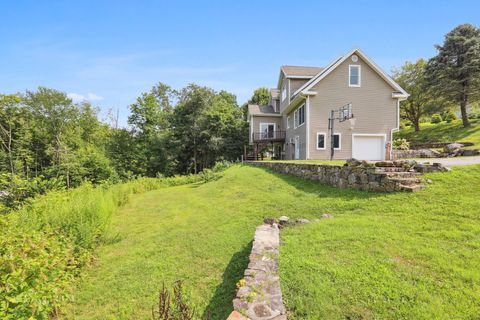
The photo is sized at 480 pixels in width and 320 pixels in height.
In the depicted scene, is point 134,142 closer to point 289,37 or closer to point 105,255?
point 289,37

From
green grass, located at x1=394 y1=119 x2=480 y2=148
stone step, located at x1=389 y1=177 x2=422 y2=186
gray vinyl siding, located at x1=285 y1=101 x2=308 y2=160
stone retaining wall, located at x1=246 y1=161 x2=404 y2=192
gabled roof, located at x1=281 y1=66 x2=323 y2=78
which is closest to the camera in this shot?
stone step, located at x1=389 y1=177 x2=422 y2=186

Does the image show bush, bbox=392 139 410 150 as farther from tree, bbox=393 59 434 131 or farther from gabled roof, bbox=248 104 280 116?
tree, bbox=393 59 434 131

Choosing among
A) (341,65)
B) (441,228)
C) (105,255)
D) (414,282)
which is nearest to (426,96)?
(341,65)

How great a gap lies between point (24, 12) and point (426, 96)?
33.1 metres

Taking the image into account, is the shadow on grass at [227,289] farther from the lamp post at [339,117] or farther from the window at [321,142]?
the window at [321,142]

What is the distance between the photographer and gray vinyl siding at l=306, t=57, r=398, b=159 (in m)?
15.2

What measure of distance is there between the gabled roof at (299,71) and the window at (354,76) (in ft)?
12.2

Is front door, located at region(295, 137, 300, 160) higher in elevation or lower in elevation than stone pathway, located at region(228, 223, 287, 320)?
higher

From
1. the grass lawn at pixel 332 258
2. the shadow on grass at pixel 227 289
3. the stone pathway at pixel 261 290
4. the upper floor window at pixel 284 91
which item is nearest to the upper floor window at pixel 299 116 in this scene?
the upper floor window at pixel 284 91

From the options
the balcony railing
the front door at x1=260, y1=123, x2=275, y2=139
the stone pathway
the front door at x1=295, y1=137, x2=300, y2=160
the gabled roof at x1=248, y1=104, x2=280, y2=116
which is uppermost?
the gabled roof at x1=248, y1=104, x2=280, y2=116

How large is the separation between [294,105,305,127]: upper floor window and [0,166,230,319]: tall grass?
13.3 metres

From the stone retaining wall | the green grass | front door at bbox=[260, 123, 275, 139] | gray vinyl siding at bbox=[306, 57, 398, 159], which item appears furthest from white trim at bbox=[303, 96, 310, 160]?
the green grass

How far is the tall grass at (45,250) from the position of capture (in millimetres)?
2823

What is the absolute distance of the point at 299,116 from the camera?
17.2 metres
